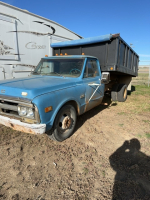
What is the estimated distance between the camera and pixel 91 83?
13.3 ft

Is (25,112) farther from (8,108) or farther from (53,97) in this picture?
(53,97)

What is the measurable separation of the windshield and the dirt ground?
5.30ft

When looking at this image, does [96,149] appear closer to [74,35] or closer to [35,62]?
[35,62]

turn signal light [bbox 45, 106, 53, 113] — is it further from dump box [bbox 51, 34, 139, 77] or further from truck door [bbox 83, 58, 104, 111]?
dump box [bbox 51, 34, 139, 77]

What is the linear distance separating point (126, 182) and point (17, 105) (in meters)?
2.26

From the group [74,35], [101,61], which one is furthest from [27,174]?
[74,35]

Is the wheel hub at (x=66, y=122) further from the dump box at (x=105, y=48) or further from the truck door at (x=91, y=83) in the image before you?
the dump box at (x=105, y=48)

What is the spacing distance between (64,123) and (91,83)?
153cm

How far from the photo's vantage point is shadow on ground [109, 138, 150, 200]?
6.69 feet

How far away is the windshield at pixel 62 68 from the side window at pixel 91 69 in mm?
233

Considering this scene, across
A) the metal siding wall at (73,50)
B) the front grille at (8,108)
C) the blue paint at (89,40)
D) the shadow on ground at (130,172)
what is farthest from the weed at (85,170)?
the metal siding wall at (73,50)

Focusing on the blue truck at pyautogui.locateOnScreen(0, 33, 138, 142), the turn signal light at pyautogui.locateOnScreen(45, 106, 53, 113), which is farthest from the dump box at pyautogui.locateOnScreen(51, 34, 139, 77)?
the turn signal light at pyautogui.locateOnScreen(45, 106, 53, 113)

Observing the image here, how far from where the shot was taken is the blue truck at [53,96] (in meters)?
2.47

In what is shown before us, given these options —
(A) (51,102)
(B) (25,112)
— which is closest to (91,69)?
(A) (51,102)
